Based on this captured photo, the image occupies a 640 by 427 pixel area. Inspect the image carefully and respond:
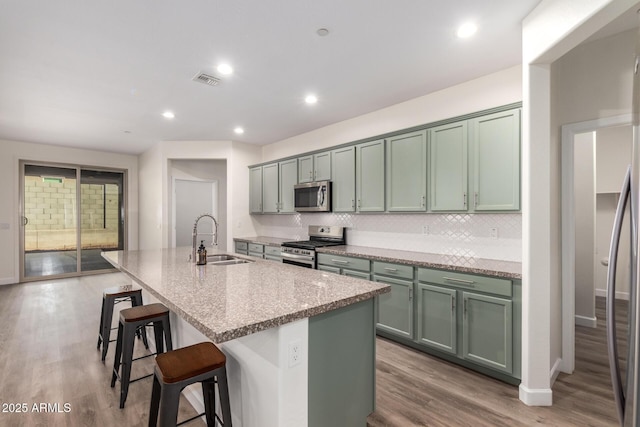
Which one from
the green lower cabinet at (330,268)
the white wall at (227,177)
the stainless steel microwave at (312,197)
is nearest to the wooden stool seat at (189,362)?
the green lower cabinet at (330,268)

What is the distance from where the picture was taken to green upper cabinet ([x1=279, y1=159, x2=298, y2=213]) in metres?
4.87

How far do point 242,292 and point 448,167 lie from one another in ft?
7.48

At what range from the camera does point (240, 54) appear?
2611 millimetres

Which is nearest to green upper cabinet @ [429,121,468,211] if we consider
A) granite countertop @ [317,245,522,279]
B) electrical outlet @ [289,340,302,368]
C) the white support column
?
granite countertop @ [317,245,522,279]

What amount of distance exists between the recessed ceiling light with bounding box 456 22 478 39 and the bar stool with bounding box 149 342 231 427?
105 inches

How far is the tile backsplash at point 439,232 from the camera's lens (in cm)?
283

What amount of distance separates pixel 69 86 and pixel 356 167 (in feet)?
10.7

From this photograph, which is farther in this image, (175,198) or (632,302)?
(175,198)

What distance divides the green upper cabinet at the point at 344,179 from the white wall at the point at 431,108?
1.48 ft

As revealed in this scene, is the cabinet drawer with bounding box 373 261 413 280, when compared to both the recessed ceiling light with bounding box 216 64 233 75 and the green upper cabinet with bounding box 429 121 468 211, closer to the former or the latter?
the green upper cabinet with bounding box 429 121 468 211

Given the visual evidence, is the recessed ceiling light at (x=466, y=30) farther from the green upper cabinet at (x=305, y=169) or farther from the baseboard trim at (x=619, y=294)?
the baseboard trim at (x=619, y=294)

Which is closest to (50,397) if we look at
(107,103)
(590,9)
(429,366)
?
(429,366)

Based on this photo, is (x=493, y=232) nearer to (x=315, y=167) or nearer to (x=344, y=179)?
(x=344, y=179)

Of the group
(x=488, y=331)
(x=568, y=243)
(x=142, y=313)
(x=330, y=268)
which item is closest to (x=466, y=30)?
(x=568, y=243)
